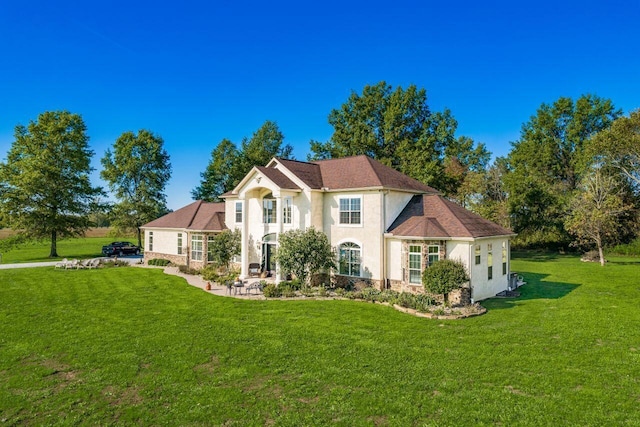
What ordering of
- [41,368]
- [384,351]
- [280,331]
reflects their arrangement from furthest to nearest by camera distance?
1. [280,331]
2. [384,351]
3. [41,368]

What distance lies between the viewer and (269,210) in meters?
26.7

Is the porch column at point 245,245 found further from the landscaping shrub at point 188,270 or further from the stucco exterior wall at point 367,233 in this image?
the stucco exterior wall at point 367,233

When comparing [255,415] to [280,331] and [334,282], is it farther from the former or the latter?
[334,282]

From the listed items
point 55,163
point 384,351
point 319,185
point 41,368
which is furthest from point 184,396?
point 55,163

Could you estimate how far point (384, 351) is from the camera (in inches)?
472

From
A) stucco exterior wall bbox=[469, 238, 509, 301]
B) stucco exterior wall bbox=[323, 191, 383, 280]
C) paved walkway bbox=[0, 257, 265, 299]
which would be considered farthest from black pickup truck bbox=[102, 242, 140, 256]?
stucco exterior wall bbox=[469, 238, 509, 301]

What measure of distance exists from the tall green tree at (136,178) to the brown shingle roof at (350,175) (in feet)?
102

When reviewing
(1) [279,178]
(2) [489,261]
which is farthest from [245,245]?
(2) [489,261]

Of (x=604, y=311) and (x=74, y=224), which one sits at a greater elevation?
(x=74, y=224)

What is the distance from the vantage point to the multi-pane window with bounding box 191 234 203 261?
3116cm

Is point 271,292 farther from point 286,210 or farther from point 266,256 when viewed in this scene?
point 266,256

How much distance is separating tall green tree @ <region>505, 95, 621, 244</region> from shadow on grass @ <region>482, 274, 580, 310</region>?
21462mm

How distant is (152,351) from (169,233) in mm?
24172

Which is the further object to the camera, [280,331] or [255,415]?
[280,331]
